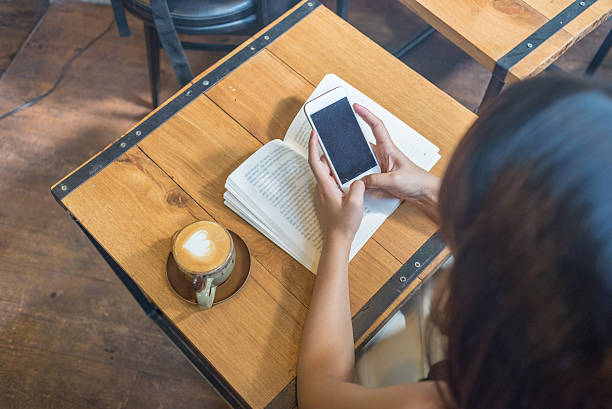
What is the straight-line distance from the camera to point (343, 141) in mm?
890

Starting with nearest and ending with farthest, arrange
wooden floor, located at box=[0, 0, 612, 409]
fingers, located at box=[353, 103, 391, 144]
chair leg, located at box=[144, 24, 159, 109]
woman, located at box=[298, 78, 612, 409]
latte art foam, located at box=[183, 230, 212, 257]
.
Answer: woman, located at box=[298, 78, 612, 409], latte art foam, located at box=[183, 230, 212, 257], fingers, located at box=[353, 103, 391, 144], wooden floor, located at box=[0, 0, 612, 409], chair leg, located at box=[144, 24, 159, 109]

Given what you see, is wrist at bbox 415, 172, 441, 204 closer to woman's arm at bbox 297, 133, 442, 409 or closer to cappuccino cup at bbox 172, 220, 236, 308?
woman's arm at bbox 297, 133, 442, 409

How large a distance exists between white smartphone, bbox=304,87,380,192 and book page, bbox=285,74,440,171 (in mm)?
38

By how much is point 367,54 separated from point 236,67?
259 mm

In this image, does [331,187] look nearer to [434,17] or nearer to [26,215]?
[434,17]

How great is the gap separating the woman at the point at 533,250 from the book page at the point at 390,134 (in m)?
0.40

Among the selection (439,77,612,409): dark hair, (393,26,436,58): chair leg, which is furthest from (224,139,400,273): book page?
(393,26,436,58): chair leg

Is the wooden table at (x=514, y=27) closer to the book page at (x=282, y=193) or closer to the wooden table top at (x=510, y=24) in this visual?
the wooden table top at (x=510, y=24)

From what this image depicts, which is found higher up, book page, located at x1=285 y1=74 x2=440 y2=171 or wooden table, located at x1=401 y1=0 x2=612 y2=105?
wooden table, located at x1=401 y1=0 x2=612 y2=105

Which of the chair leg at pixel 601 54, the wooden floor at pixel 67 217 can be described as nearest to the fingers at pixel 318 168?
the wooden floor at pixel 67 217

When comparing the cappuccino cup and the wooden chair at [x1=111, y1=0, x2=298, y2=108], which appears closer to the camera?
the cappuccino cup

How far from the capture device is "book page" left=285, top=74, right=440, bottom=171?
0.94 m

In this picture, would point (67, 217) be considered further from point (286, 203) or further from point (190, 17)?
point (286, 203)

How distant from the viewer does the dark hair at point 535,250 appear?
1.45ft
